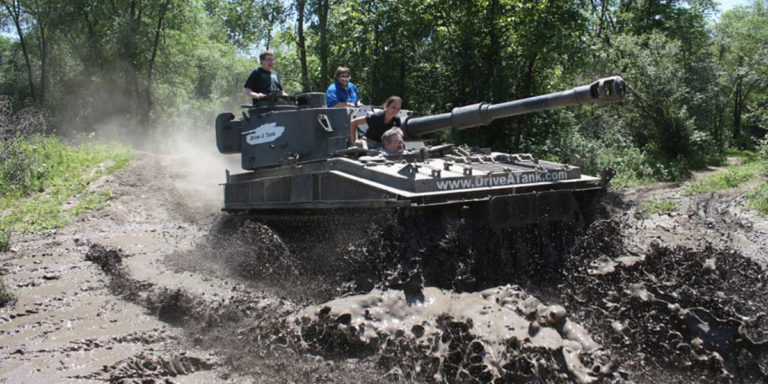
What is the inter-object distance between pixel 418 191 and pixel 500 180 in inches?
46.7

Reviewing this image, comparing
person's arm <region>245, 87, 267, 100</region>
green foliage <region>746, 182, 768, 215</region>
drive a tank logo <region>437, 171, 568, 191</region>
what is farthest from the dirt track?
green foliage <region>746, 182, 768, 215</region>

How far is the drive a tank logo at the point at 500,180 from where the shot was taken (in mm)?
7061

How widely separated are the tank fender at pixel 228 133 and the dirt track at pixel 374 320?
139cm

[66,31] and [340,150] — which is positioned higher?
[66,31]

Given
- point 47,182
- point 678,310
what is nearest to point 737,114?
point 47,182

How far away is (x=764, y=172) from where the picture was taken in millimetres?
14281

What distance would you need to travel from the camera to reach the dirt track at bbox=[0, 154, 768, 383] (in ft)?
17.5

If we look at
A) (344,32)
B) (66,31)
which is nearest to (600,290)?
(344,32)

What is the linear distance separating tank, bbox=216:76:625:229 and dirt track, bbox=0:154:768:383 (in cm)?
48

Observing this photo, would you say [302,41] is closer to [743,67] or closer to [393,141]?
[393,141]

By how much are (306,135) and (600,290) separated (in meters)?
4.02

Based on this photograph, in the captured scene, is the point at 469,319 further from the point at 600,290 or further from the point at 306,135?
the point at 306,135

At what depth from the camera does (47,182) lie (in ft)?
51.4

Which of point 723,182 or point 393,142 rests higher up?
point 393,142
